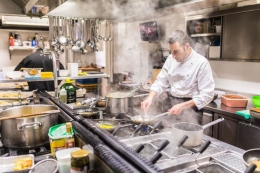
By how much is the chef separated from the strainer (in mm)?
1209

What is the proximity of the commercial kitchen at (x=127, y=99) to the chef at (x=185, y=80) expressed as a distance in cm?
18

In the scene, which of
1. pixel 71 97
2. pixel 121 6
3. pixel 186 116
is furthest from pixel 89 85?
pixel 121 6

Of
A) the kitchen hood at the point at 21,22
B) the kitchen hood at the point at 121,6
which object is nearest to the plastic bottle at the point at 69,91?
the kitchen hood at the point at 121,6

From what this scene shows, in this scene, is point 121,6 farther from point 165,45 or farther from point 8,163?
point 165,45

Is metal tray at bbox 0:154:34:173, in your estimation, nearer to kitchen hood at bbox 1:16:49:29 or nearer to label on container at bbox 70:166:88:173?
label on container at bbox 70:166:88:173

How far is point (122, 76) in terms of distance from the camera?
17.7ft

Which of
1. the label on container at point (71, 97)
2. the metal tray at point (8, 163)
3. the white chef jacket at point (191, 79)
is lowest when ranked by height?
the metal tray at point (8, 163)

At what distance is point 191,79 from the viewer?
264 cm

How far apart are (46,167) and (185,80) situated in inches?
74.8

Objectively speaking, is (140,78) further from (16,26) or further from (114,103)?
(114,103)

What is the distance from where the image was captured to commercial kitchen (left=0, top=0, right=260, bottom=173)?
1.21m

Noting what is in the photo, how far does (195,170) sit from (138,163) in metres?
0.38

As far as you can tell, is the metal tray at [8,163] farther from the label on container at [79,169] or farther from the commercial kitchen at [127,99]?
the label on container at [79,169]

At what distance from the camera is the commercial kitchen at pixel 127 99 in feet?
3.96
